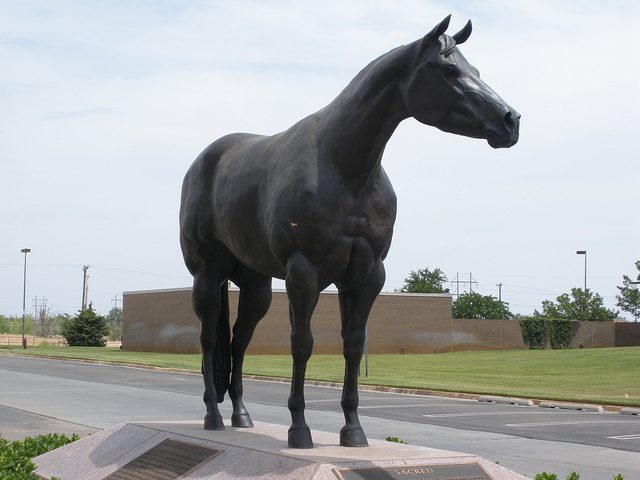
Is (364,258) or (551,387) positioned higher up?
(364,258)

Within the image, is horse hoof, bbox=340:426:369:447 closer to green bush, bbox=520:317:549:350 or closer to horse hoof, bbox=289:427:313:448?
horse hoof, bbox=289:427:313:448

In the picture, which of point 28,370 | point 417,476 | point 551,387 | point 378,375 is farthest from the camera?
point 28,370

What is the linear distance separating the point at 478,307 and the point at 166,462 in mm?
65674

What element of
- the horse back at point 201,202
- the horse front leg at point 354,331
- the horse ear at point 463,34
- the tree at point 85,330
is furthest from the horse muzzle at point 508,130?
the tree at point 85,330

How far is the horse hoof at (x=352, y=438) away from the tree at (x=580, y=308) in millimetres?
65394

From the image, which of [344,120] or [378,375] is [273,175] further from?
[378,375]

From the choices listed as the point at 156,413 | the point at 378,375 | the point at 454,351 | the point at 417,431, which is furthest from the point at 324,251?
the point at 454,351

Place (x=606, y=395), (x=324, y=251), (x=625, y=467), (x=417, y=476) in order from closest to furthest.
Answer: (x=417, y=476), (x=324, y=251), (x=625, y=467), (x=606, y=395)

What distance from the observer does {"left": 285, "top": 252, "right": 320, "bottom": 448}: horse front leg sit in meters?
5.02

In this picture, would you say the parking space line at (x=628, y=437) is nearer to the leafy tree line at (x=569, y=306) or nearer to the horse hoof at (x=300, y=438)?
the horse hoof at (x=300, y=438)

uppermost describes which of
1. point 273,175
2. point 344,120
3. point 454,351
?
point 344,120

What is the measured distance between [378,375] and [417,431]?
13563mm

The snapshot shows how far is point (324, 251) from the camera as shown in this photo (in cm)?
500

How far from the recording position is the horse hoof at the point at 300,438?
508 cm
